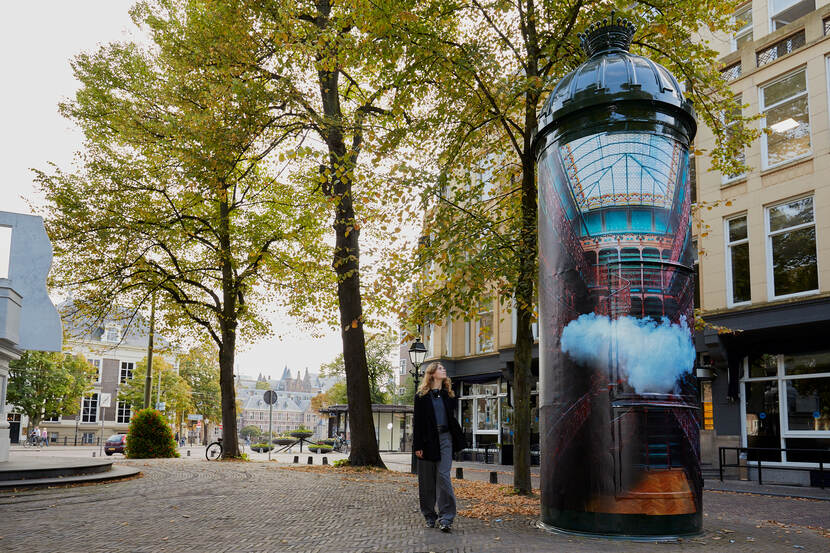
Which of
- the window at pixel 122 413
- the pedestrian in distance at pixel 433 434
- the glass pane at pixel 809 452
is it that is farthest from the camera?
the window at pixel 122 413

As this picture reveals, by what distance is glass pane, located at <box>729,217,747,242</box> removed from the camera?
19.3m

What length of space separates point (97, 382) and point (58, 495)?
6838cm

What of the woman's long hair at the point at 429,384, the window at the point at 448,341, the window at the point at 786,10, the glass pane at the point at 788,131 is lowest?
the woman's long hair at the point at 429,384

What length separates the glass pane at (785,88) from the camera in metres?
18.3

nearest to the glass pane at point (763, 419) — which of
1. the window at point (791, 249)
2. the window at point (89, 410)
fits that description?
the window at point (791, 249)

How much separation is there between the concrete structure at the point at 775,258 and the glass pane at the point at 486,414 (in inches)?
393

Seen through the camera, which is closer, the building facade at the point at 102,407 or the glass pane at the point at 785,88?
the glass pane at the point at 785,88

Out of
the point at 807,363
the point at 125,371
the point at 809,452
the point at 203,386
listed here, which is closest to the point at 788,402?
the point at 807,363

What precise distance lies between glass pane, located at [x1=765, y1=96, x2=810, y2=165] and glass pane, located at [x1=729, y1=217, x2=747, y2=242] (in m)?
1.76

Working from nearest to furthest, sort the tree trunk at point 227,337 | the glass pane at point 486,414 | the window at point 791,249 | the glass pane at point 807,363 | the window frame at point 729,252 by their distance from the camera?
the glass pane at point 807,363 → the window at point 791,249 → the window frame at point 729,252 → the tree trunk at point 227,337 → the glass pane at point 486,414

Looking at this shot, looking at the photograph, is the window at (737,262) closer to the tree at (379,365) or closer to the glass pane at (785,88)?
the glass pane at (785,88)

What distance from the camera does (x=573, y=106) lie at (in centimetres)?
742

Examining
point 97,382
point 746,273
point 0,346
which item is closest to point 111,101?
point 0,346

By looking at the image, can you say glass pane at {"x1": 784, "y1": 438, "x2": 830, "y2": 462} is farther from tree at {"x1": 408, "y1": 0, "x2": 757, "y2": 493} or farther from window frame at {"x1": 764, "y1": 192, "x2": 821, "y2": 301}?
tree at {"x1": 408, "y1": 0, "x2": 757, "y2": 493}
